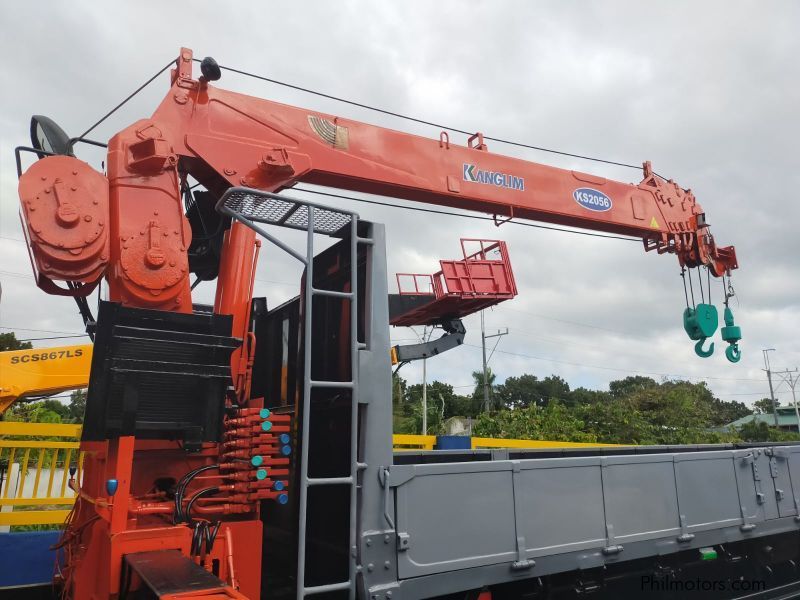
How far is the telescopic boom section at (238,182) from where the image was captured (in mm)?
4027

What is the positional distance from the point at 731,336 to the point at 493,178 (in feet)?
14.0

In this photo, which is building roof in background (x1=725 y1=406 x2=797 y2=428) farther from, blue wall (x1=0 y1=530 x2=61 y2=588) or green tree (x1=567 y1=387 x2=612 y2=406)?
blue wall (x1=0 y1=530 x2=61 y2=588)

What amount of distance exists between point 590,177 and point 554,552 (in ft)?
17.4

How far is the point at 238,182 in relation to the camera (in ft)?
16.3

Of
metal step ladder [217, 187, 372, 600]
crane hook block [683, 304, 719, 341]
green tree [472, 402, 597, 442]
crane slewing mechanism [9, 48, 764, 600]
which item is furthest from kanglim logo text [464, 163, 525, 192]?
green tree [472, 402, 597, 442]

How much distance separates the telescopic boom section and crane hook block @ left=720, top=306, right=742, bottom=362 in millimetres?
917

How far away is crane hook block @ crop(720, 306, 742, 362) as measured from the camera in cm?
782

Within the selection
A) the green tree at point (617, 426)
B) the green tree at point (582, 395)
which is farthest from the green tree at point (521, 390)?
the green tree at point (617, 426)

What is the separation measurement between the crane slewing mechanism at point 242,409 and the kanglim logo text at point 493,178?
Result: 1.93 metres

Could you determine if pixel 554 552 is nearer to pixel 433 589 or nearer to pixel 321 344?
pixel 433 589

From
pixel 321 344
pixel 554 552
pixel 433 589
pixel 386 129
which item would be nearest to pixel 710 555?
pixel 554 552

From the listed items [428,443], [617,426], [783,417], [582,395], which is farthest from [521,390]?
[428,443]

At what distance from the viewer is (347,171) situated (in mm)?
5684

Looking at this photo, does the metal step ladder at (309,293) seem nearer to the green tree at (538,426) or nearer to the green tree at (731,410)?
the green tree at (538,426)
